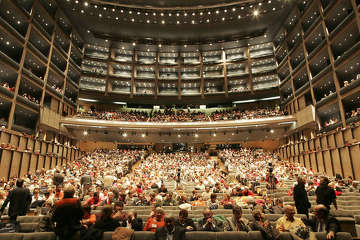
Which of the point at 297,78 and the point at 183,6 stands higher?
the point at 183,6

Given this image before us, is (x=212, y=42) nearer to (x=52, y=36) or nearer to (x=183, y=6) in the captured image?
(x=183, y=6)

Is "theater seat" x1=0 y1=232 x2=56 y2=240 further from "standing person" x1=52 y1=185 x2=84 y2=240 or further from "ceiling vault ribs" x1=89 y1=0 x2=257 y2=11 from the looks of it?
"ceiling vault ribs" x1=89 y1=0 x2=257 y2=11

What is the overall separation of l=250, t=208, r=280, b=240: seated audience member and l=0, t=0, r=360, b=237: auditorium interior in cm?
1352

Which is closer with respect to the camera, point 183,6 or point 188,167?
point 188,167

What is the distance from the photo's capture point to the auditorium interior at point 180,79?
54.0ft

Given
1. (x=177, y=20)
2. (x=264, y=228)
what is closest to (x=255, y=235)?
(x=264, y=228)

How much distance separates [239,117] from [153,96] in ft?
35.1

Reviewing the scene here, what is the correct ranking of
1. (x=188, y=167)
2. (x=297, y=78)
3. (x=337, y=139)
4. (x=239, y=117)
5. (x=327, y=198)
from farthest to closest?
(x=239, y=117) → (x=297, y=78) → (x=188, y=167) → (x=337, y=139) → (x=327, y=198)

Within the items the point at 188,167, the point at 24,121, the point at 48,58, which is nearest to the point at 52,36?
the point at 48,58

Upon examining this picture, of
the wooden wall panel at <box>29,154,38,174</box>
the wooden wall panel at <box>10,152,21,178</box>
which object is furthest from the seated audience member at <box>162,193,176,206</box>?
the wooden wall panel at <box>29,154,38,174</box>

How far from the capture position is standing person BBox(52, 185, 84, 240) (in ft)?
10.7

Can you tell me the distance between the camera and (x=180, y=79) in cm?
2873

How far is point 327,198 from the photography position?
16.4ft

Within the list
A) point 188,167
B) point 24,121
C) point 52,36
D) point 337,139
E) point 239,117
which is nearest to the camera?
point 337,139
